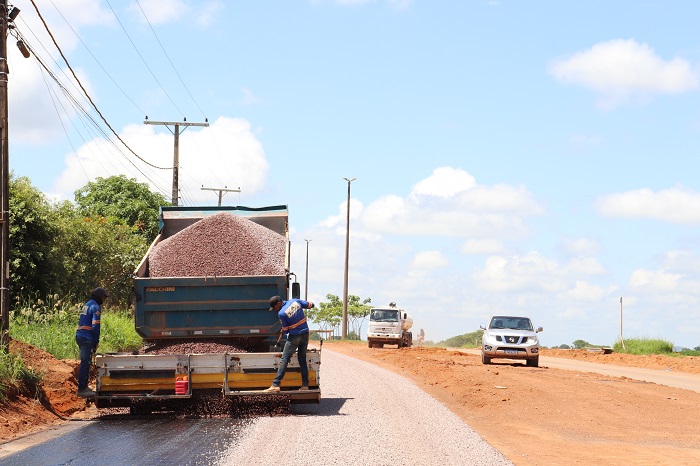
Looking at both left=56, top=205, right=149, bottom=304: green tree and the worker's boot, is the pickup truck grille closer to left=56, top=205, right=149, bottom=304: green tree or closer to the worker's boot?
left=56, top=205, right=149, bottom=304: green tree

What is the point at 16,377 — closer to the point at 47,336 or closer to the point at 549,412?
the point at 47,336

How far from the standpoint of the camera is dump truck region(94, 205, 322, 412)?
14.2 meters

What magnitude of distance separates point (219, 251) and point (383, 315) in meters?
31.3

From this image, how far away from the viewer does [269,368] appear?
14.4 metres

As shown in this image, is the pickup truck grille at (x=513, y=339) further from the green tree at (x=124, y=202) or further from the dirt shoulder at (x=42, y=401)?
the green tree at (x=124, y=202)

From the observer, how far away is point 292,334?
47.1 feet

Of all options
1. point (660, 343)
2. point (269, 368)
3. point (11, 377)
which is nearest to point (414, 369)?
point (269, 368)

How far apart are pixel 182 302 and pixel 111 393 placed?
1.92m

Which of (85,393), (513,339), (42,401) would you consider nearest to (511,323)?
(513,339)

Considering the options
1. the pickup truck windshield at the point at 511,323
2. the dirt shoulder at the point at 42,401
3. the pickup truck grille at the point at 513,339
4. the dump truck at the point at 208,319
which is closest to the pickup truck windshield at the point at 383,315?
the pickup truck windshield at the point at 511,323

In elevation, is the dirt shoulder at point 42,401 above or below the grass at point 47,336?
below

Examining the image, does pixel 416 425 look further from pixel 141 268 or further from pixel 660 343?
pixel 660 343

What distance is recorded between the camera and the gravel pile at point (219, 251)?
15.8m

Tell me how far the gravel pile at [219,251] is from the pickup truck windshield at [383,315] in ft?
99.0
